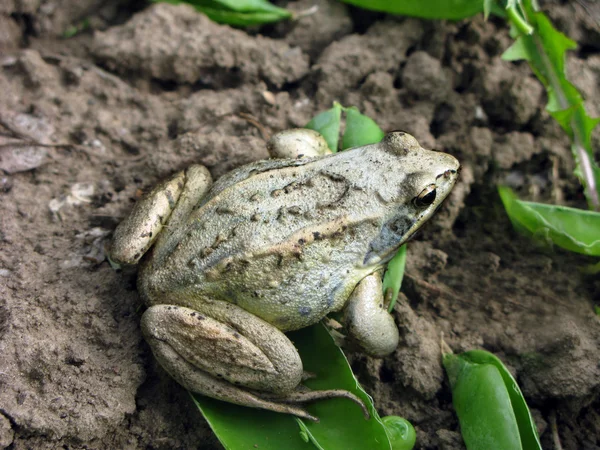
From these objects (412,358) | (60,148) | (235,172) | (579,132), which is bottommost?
(412,358)

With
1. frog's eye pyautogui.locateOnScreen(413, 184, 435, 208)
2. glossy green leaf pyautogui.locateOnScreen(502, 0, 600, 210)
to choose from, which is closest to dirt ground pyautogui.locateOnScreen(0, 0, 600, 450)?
glossy green leaf pyautogui.locateOnScreen(502, 0, 600, 210)

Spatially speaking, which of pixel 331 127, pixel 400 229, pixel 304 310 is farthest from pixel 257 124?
pixel 304 310

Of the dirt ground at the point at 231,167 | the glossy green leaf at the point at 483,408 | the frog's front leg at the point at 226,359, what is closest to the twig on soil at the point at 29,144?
the dirt ground at the point at 231,167

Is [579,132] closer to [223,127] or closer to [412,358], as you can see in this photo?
[412,358]

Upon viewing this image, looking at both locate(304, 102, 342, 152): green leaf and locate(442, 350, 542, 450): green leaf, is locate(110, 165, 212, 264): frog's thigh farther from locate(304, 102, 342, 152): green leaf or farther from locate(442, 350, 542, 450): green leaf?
locate(442, 350, 542, 450): green leaf

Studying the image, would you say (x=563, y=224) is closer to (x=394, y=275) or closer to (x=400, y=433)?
(x=394, y=275)

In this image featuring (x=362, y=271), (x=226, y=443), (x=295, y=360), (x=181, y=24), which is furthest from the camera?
(x=181, y=24)

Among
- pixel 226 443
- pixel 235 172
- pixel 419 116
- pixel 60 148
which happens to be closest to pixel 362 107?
pixel 419 116

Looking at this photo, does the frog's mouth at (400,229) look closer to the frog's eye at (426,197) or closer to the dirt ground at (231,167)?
the frog's eye at (426,197)
